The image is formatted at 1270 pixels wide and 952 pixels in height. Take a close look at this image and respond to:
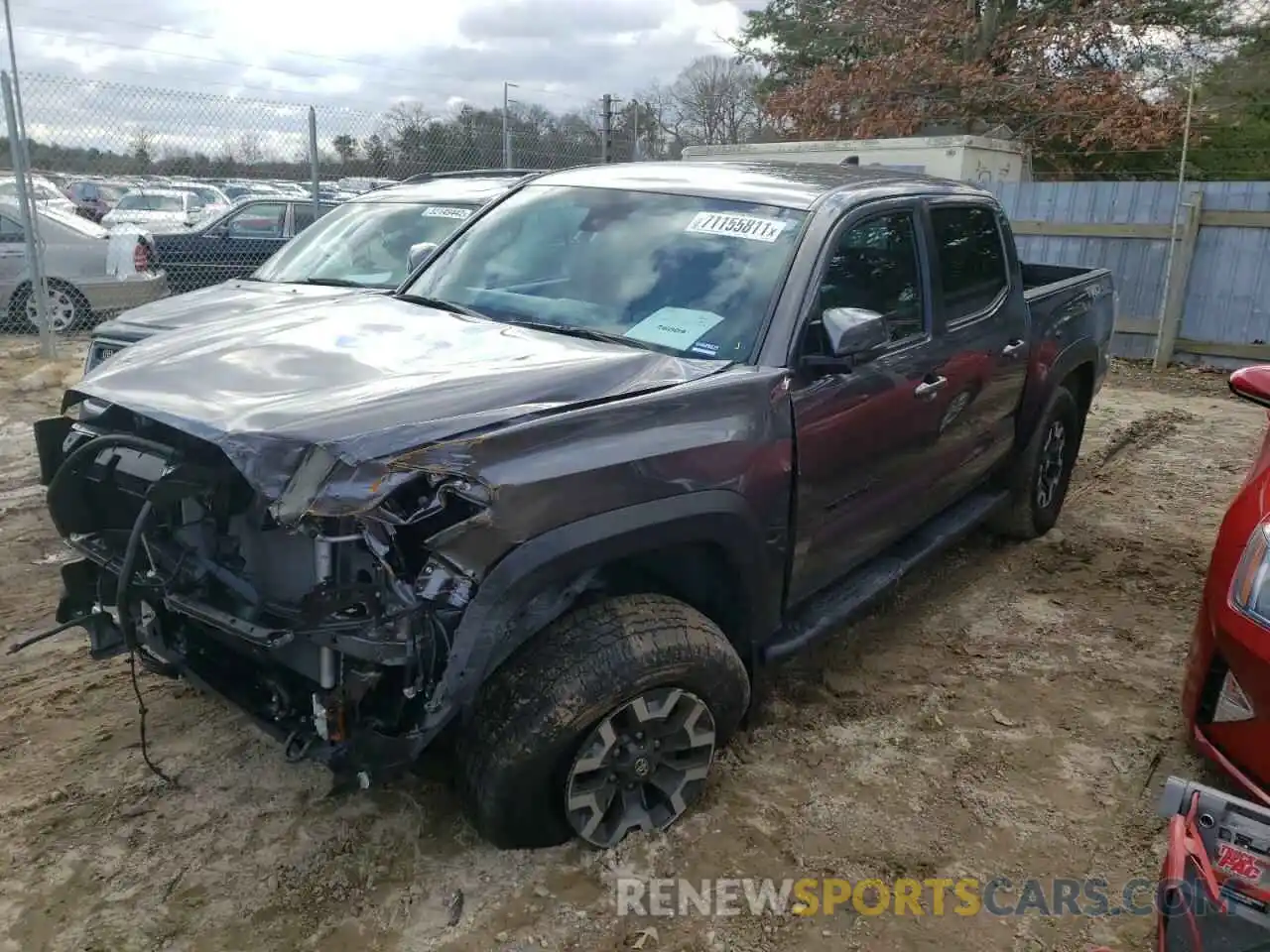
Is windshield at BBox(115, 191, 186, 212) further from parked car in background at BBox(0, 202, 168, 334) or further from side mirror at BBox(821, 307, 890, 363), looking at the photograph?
side mirror at BBox(821, 307, 890, 363)

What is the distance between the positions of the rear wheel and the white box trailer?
6.88 metres

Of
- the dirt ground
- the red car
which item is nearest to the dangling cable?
the dirt ground

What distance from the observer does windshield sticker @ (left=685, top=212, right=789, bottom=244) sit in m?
3.31

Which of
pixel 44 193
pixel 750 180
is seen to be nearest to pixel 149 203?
Answer: pixel 44 193

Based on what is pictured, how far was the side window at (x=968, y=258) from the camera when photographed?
400cm

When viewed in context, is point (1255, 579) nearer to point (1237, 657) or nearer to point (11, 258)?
point (1237, 657)

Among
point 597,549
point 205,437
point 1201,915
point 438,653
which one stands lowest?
point 1201,915

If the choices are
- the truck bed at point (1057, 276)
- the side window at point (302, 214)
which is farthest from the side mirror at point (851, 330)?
the side window at point (302, 214)

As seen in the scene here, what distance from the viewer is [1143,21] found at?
1598 cm

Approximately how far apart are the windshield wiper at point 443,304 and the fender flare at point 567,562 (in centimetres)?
118

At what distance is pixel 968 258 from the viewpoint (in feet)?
14.0

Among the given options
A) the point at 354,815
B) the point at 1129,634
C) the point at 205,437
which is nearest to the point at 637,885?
the point at 354,815

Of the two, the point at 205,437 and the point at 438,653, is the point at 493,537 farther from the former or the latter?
the point at 205,437

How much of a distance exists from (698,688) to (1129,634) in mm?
2588
